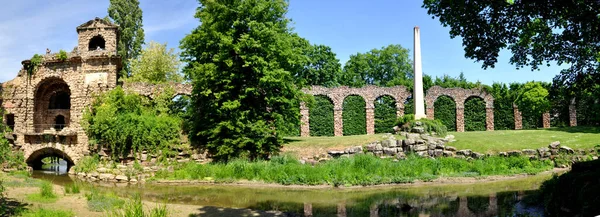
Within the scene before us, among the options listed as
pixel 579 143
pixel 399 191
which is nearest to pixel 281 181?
pixel 399 191

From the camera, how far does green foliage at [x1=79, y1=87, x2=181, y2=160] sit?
70.3 ft

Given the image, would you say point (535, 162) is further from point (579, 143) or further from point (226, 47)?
point (226, 47)

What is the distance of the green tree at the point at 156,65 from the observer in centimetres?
3272

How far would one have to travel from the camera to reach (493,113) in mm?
34438

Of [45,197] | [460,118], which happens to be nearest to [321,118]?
[460,118]

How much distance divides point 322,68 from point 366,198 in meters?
30.1

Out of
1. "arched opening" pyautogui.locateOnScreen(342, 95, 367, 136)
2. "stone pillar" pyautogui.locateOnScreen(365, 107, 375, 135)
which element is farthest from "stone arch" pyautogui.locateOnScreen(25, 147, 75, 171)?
"stone pillar" pyautogui.locateOnScreen(365, 107, 375, 135)

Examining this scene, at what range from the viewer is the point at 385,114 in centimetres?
3441

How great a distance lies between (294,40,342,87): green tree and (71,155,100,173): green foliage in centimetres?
2335

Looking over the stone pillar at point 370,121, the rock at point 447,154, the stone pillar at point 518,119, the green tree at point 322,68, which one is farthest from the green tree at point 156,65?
the stone pillar at point 518,119

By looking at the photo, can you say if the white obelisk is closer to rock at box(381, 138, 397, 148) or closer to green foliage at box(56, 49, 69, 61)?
rock at box(381, 138, 397, 148)

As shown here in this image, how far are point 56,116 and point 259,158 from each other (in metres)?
18.8

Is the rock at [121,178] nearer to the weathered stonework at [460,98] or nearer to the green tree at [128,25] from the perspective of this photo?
the green tree at [128,25]

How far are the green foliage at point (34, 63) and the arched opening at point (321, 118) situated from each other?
62.4 ft
